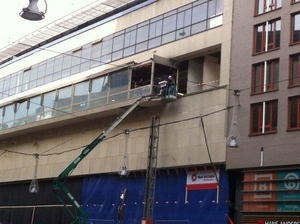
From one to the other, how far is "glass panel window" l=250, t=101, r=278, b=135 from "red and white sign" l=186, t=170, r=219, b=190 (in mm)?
4072

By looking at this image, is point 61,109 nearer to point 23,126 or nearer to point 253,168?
point 23,126

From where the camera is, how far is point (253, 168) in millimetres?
33281

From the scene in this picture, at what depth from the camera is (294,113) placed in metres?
32.5

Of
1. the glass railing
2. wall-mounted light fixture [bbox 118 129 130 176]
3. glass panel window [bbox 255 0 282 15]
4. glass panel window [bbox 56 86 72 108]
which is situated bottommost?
wall-mounted light fixture [bbox 118 129 130 176]

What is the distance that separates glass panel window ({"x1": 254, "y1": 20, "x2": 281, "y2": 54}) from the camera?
113 feet

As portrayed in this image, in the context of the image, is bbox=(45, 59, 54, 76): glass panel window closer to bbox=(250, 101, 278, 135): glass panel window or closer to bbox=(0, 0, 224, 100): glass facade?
bbox=(0, 0, 224, 100): glass facade

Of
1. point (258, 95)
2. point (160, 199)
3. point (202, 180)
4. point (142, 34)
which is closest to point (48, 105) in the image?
point (142, 34)

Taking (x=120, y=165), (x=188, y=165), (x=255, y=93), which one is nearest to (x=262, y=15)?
(x=255, y=93)

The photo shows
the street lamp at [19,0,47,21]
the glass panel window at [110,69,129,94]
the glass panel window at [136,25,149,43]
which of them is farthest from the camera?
the glass panel window at [136,25,149,43]

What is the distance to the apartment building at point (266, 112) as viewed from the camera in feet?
105

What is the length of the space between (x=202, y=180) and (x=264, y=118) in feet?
20.2

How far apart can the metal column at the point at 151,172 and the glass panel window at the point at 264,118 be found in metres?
8.08

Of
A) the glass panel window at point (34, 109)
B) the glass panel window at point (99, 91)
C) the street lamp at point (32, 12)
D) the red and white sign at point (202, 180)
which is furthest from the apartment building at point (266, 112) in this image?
the glass panel window at point (34, 109)

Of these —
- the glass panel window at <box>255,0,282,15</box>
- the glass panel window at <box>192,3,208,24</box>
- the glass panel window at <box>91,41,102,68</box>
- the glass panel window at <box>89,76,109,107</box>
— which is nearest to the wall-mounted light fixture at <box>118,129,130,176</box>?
the glass panel window at <box>89,76,109,107</box>
